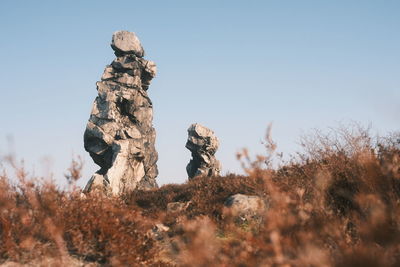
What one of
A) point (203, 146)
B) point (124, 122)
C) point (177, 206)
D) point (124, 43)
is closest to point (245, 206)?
point (177, 206)

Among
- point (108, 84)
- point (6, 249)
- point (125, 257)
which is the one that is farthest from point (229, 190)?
point (108, 84)

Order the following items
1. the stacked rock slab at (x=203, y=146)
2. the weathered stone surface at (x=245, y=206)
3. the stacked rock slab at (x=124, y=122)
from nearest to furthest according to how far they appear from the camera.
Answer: the weathered stone surface at (x=245, y=206) → the stacked rock slab at (x=124, y=122) → the stacked rock slab at (x=203, y=146)

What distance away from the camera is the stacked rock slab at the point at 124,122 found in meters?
38.5

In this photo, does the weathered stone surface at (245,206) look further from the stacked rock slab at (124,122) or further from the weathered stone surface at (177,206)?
the stacked rock slab at (124,122)

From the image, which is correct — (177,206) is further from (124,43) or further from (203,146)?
(124,43)

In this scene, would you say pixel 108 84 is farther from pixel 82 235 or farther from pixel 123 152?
pixel 82 235

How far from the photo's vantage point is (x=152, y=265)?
5379 millimetres

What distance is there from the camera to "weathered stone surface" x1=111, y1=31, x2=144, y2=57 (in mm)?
42156

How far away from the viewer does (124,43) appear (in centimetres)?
4225

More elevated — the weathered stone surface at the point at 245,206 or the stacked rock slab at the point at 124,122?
the stacked rock slab at the point at 124,122

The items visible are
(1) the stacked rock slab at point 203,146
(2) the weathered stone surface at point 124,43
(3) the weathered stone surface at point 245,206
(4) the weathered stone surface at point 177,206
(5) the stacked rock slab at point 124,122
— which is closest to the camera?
(3) the weathered stone surface at point 245,206

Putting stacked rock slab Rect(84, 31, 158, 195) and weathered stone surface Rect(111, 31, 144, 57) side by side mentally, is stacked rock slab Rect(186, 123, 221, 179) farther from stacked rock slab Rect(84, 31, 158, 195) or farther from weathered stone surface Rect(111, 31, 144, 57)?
weathered stone surface Rect(111, 31, 144, 57)

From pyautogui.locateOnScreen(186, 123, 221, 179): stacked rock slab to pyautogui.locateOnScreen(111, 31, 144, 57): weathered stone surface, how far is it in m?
12.1

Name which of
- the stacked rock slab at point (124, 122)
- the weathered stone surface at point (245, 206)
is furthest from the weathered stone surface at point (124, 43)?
the weathered stone surface at point (245, 206)
